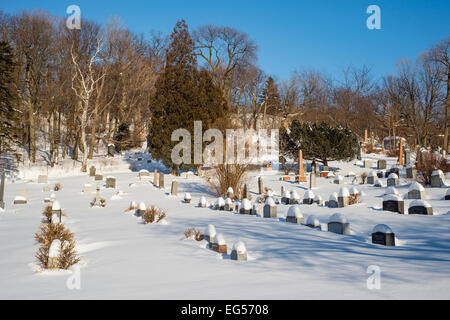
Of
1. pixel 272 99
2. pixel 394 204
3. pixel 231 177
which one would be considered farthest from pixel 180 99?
pixel 272 99

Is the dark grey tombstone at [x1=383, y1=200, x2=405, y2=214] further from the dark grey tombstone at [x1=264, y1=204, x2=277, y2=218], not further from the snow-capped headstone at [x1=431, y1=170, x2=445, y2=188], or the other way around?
the snow-capped headstone at [x1=431, y1=170, x2=445, y2=188]

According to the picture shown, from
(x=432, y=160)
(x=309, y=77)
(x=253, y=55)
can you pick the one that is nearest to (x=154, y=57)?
(x=253, y=55)

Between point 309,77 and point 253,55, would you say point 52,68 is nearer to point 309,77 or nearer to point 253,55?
point 253,55

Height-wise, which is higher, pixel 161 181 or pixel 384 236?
pixel 161 181

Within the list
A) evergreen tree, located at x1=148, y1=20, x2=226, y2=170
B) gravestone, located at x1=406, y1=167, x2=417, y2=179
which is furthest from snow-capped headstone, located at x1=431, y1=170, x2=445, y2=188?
evergreen tree, located at x1=148, y1=20, x2=226, y2=170

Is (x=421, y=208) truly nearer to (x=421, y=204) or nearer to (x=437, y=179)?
(x=421, y=204)

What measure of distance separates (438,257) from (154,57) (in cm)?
3915

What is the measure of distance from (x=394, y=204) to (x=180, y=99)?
18677 millimetres

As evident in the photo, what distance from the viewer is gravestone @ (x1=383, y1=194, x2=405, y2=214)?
865cm

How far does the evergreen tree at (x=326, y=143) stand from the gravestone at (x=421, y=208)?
14.6m

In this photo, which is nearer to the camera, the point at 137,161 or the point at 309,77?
the point at 137,161

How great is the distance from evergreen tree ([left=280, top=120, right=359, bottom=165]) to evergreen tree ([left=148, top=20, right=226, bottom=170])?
20.5ft

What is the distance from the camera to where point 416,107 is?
84.1 ft

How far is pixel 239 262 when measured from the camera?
4.77 metres
